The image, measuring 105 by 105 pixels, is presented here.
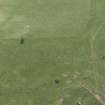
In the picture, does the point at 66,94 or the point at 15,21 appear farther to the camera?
the point at 15,21

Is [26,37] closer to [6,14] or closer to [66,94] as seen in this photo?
[6,14]

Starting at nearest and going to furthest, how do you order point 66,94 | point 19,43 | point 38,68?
point 66,94, point 38,68, point 19,43

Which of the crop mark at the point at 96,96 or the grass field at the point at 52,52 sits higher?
the grass field at the point at 52,52

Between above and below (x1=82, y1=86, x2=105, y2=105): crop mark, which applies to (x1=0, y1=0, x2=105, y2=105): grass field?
above

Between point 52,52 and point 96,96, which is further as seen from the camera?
point 52,52

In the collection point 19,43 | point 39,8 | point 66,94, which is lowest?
point 66,94

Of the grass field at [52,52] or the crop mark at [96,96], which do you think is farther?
the grass field at [52,52]

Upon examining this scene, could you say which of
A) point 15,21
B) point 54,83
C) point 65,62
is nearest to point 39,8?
point 15,21

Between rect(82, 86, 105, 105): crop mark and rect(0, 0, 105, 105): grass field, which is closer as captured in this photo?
rect(82, 86, 105, 105): crop mark
